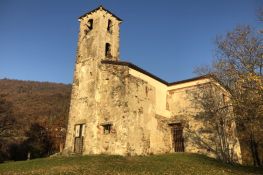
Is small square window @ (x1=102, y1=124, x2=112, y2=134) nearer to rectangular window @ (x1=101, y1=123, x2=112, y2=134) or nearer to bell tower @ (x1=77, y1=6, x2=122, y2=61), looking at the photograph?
rectangular window @ (x1=101, y1=123, x2=112, y2=134)

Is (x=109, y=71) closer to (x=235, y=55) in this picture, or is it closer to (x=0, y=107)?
(x=235, y=55)

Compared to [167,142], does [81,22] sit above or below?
above

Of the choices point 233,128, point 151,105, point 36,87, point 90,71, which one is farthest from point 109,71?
point 36,87

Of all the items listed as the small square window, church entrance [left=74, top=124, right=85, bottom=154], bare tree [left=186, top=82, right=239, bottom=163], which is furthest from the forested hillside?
bare tree [left=186, top=82, right=239, bottom=163]

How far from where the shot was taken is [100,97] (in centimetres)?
2147

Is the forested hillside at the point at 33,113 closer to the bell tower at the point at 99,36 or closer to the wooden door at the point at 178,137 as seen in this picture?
the bell tower at the point at 99,36

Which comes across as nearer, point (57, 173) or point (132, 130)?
point (57, 173)

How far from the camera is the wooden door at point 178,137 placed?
2292 centimetres

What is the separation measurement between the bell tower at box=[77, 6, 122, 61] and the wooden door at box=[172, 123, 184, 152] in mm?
8730

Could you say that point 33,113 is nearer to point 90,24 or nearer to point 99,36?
point 90,24

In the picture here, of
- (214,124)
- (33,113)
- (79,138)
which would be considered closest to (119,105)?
(79,138)

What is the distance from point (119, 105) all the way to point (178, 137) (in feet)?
22.8

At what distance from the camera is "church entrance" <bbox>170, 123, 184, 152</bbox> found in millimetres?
22938

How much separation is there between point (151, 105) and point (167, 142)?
12.7ft
